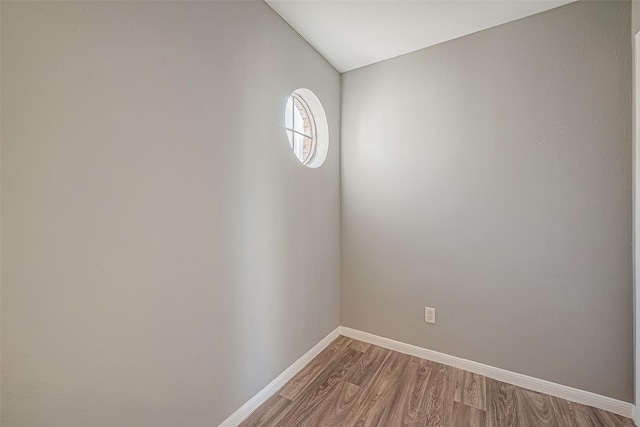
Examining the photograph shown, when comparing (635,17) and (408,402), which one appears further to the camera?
(408,402)

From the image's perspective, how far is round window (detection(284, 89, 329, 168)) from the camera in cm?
201

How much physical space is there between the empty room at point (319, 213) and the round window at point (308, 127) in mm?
20

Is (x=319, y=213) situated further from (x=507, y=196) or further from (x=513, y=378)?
(x=513, y=378)

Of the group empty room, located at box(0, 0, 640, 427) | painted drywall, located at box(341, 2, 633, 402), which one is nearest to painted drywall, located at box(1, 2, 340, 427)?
empty room, located at box(0, 0, 640, 427)

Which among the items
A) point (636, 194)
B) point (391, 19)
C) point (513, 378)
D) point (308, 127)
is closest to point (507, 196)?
point (636, 194)

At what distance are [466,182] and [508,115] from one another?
489 mm

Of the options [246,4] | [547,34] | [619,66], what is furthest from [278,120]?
[619,66]

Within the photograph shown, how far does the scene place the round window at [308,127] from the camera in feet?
6.60

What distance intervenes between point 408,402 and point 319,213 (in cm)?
137

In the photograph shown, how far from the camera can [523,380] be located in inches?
66.2

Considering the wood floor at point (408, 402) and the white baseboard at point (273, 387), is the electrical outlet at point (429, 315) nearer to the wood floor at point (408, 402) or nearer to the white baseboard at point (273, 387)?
the wood floor at point (408, 402)

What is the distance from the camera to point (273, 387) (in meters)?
1.63

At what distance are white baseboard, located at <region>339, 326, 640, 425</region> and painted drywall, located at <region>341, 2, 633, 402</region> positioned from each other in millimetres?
41

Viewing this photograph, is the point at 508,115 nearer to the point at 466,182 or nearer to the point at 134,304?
the point at 466,182
